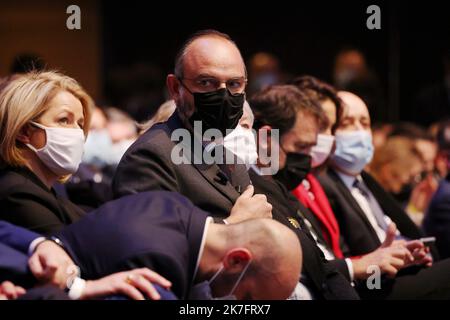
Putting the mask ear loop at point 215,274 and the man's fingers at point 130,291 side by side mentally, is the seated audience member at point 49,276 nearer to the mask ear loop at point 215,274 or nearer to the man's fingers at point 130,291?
the man's fingers at point 130,291

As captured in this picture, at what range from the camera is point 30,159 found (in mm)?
4738

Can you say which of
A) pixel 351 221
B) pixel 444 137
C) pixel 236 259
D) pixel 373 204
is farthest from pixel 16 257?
pixel 444 137

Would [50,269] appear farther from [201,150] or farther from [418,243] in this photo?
[418,243]

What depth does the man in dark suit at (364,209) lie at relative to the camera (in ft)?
18.3

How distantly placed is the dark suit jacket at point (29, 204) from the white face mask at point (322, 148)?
5.56 feet

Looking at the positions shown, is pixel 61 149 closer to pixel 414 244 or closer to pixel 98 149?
pixel 414 244

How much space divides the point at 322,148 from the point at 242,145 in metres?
1.18

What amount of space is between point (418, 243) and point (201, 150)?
152 cm

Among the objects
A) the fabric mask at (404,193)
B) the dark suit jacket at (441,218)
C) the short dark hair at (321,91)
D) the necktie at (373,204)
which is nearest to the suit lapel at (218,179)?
the short dark hair at (321,91)

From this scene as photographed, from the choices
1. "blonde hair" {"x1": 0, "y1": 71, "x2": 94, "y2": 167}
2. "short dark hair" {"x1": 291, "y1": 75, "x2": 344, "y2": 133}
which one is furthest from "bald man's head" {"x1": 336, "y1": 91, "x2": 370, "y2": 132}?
"blonde hair" {"x1": 0, "y1": 71, "x2": 94, "y2": 167}

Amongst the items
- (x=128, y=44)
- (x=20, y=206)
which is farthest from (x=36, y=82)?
(x=128, y=44)

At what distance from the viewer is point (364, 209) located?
20.6 feet
